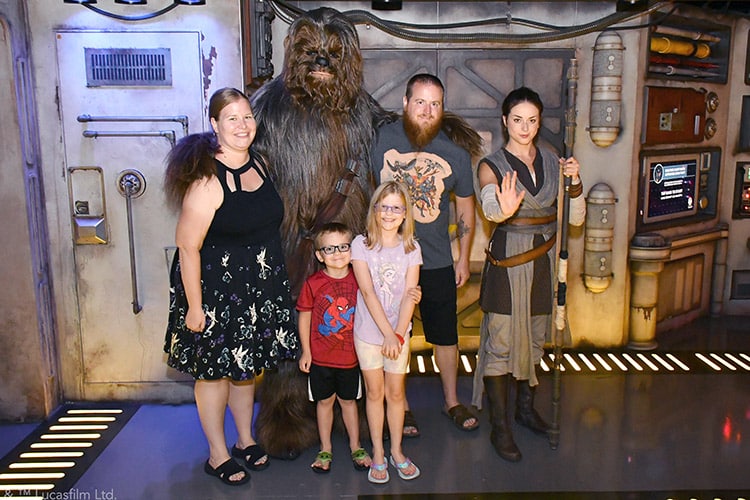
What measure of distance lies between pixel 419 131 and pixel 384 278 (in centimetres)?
86

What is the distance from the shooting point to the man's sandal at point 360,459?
3295mm

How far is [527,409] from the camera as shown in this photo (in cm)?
375

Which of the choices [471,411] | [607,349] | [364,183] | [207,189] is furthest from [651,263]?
[207,189]

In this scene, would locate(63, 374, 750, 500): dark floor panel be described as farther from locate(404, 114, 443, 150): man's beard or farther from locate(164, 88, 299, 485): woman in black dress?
locate(404, 114, 443, 150): man's beard

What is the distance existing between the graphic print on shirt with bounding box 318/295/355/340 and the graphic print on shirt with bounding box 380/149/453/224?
690 mm

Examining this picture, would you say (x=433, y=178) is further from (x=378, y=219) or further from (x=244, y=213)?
(x=244, y=213)

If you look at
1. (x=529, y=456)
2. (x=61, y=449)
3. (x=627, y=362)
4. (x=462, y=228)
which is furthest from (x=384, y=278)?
(x=627, y=362)

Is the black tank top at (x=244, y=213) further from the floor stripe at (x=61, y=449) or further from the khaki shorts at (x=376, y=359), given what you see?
the floor stripe at (x=61, y=449)

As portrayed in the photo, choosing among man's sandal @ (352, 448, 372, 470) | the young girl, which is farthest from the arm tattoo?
man's sandal @ (352, 448, 372, 470)

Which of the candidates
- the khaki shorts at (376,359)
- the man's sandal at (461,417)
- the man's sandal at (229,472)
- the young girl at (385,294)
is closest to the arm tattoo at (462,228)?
the young girl at (385,294)

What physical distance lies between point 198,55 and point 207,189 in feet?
4.52

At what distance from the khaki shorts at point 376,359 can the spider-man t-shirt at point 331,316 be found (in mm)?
79

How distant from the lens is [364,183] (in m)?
3.47

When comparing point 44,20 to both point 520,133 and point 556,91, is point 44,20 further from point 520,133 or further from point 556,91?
point 556,91
